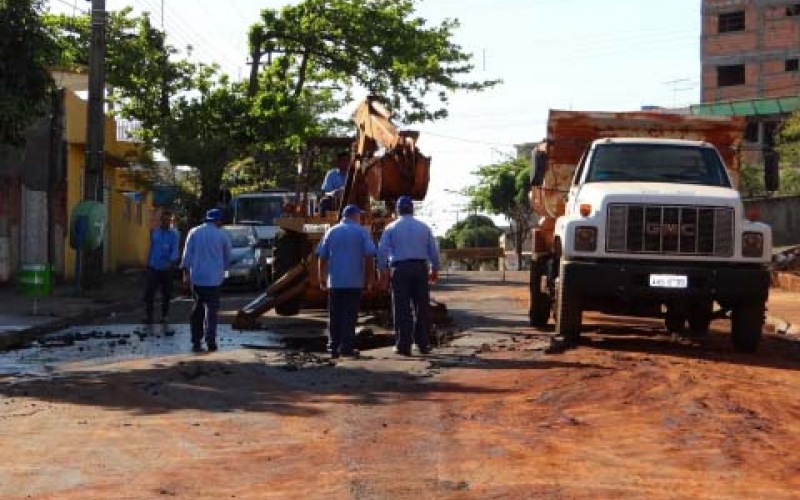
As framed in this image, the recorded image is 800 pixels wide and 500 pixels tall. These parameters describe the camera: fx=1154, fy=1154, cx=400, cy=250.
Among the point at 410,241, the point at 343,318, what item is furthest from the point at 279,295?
the point at 410,241

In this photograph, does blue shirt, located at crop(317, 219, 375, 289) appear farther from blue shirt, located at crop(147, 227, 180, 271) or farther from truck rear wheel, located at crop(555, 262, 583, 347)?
blue shirt, located at crop(147, 227, 180, 271)

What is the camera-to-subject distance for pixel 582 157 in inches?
592

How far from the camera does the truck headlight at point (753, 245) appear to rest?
12883mm

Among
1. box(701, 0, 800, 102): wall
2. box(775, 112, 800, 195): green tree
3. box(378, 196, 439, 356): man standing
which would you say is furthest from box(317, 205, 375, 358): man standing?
box(701, 0, 800, 102): wall

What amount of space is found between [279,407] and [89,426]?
156 cm

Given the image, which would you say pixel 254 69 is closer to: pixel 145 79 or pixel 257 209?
pixel 145 79

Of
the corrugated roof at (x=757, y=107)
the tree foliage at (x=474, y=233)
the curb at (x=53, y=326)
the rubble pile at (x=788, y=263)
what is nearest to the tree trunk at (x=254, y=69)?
the curb at (x=53, y=326)

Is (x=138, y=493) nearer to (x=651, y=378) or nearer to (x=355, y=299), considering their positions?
(x=651, y=378)

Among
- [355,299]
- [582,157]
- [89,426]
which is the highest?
[582,157]

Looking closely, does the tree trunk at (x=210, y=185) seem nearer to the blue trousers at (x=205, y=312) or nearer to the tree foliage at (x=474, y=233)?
the blue trousers at (x=205, y=312)

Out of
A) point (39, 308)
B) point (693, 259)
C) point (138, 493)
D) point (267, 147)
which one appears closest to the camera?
point (138, 493)

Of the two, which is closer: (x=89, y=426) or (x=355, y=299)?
(x=89, y=426)

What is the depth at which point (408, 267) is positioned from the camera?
12984 mm

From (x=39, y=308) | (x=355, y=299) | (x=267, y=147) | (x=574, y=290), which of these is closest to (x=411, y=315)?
(x=355, y=299)
